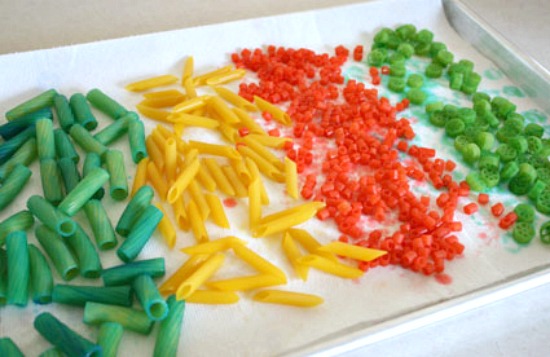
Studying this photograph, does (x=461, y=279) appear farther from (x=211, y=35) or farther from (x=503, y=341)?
(x=211, y=35)

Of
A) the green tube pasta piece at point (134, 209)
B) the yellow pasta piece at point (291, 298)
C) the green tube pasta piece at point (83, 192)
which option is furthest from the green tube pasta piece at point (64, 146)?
the yellow pasta piece at point (291, 298)

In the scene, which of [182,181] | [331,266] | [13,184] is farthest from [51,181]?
[331,266]

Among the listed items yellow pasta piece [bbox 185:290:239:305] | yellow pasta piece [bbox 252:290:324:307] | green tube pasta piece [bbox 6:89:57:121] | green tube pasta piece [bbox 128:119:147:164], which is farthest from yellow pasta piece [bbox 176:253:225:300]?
green tube pasta piece [bbox 6:89:57:121]

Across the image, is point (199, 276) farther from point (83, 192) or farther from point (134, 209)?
point (83, 192)

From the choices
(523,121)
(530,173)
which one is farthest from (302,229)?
(523,121)

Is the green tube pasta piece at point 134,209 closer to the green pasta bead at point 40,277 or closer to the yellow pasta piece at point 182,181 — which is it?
the yellow pasta piece at point 182,181

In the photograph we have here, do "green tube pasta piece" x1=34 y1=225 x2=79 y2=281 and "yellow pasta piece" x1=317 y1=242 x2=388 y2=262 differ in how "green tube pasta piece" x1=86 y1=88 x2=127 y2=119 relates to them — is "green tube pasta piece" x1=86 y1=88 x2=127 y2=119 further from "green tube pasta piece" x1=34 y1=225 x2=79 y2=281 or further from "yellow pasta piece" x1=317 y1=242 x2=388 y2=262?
"yellow pasta piece" x1=317 y1=242 x2=388 y2=262
